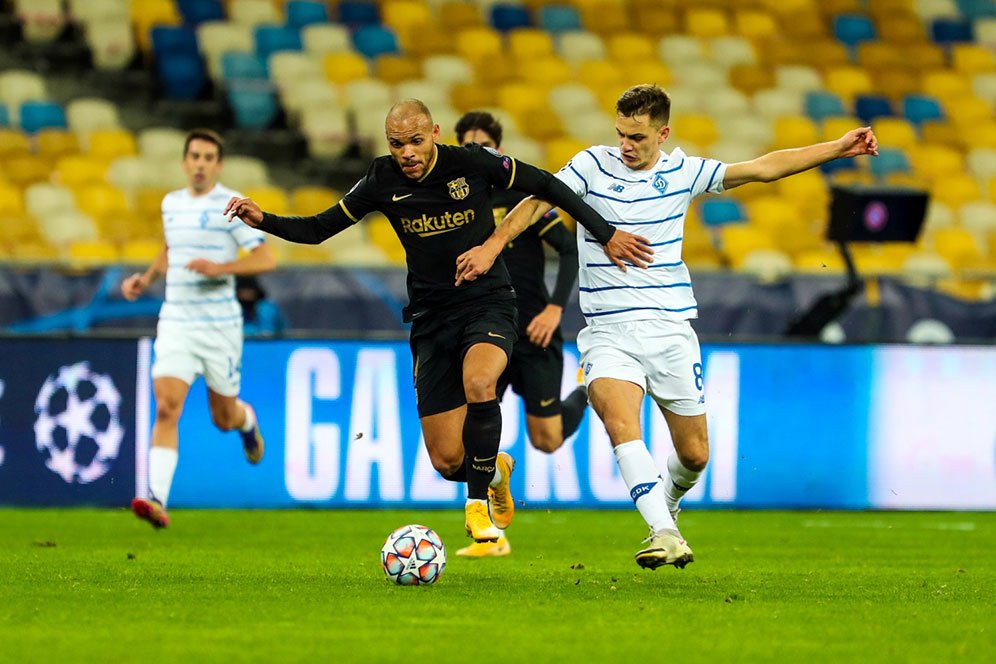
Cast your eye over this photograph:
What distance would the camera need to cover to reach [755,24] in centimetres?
2080

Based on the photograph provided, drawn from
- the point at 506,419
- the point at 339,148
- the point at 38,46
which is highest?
the point at 38,46

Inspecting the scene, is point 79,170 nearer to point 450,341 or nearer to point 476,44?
point 476,44

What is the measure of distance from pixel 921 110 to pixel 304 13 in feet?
24.6

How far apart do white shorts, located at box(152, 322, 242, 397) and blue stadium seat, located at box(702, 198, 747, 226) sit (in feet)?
26.7

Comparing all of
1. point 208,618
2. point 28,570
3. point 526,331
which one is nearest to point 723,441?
point 526,331

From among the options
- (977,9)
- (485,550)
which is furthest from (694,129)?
(485,550)

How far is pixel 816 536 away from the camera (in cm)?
1018

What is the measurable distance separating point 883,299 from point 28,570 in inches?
295

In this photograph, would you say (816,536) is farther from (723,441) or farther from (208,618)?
(208,618)

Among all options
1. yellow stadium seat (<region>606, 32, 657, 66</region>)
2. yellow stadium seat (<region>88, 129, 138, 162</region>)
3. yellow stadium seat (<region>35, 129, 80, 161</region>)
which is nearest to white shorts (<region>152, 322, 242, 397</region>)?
yellow stadium seat (<region>88, 129, 138, 162</region>)

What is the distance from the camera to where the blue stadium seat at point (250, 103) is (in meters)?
17.3

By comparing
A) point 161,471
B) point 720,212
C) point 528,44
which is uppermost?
point 528,44

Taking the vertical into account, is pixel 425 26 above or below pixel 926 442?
above

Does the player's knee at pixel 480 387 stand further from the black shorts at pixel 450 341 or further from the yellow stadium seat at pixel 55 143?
the yellow stadium seat at pixel 55 143
